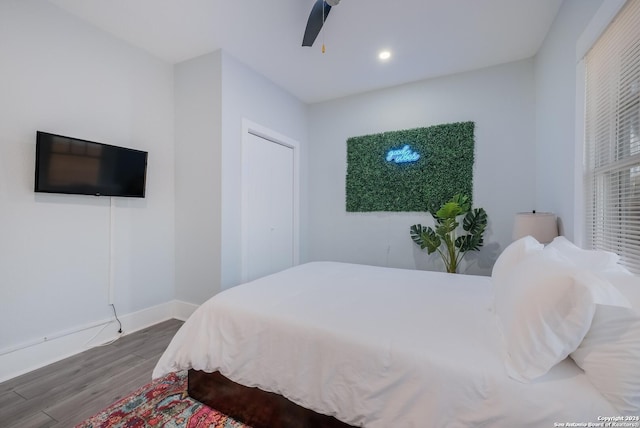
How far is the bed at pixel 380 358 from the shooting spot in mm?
882

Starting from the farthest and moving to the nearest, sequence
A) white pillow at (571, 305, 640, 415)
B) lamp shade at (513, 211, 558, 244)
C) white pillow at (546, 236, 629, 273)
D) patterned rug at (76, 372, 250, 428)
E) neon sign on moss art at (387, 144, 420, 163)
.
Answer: neon sign on moss art at (387, 144, 420, 163), lamp shade at (513, 211, 558, 244), patterned rug at (76, 372, 250, 428), white pillow at (546, 236, 629, 273), white pillow at (571, 305, 640, 415)

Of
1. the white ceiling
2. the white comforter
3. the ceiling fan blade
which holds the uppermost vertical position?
the white ceiling

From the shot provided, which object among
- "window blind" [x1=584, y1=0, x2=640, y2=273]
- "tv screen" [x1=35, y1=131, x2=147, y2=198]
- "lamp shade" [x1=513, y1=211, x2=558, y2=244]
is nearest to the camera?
"window blind" [x1=584, y1=0, x2=640, y2=273]

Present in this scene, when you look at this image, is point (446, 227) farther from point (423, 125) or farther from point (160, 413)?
point (160, 413)

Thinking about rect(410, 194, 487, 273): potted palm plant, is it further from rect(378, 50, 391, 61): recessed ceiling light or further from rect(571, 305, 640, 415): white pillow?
rect(571, 305, 640, 415): white pillow

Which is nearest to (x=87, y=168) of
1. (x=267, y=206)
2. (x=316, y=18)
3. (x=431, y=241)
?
(x=267, y=206)

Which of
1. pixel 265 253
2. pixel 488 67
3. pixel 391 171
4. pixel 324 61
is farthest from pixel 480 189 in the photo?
pixel 265 253

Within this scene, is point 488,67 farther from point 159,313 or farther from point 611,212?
point 159,313

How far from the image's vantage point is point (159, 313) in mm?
Answer: 2971

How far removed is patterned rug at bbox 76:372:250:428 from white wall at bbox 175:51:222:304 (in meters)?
1.21

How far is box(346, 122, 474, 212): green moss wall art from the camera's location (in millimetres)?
3328

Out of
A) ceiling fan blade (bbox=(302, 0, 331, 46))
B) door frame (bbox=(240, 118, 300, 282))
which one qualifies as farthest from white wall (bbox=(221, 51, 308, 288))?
ceiling fan blade (bbox=(302, 0, 331, 46))

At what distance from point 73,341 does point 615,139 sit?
164 inches

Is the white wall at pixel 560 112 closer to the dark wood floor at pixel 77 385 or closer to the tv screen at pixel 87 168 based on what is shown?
the dark wood floor at pixel 77 385
